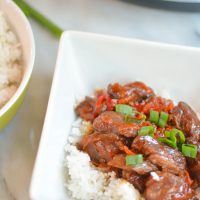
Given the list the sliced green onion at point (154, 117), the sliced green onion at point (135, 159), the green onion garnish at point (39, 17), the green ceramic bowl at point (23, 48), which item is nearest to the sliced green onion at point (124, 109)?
the sliced green onion at point (154, 117)

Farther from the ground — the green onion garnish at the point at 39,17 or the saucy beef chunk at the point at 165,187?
the green onion garnish at the point at 39,17

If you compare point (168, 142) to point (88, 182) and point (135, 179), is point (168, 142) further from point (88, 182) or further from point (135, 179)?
point (88, 182)

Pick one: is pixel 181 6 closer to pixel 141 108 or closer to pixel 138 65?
pixel 138 65

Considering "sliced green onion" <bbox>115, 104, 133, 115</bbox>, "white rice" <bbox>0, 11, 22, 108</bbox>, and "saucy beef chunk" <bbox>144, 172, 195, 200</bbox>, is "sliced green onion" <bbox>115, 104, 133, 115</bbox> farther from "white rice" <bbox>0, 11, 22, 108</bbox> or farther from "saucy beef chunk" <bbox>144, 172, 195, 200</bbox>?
"white rice" <bbox>0, 11, 22, 108</bbox>

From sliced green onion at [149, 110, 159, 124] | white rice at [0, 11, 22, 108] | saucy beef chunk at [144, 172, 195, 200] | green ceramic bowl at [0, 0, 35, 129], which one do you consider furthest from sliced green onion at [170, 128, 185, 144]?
white rice at [0, 11, 22, 108]

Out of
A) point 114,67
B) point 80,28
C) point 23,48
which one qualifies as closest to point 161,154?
point 114,67

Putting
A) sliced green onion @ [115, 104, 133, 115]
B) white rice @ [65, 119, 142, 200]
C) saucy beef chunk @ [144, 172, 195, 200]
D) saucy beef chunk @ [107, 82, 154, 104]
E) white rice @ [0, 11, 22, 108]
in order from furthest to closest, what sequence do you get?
1. white rice @ [0, 11, 22, 108]
2. saucy beef chunk @ [107, 82, 154, 104]
3. sliced green onion @ [115, 104, 133, 115]
4. white rice @ [65, 119, 142, 200]
5. saucy beef chunk @ [144, 172, 195, 200]

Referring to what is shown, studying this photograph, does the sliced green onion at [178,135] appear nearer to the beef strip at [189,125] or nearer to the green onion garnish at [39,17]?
the beef strip at [189,125]
